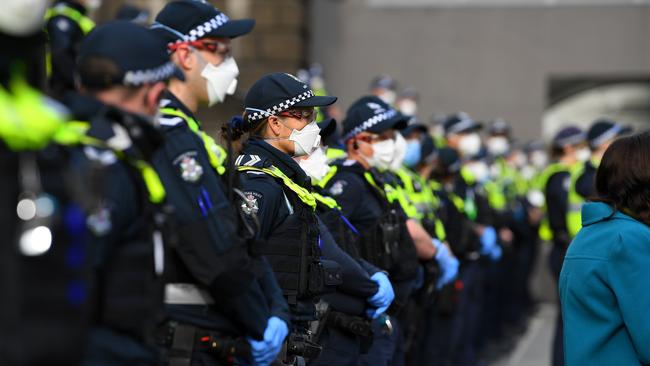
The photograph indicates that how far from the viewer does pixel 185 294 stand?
3943 mm

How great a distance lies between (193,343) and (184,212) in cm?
46

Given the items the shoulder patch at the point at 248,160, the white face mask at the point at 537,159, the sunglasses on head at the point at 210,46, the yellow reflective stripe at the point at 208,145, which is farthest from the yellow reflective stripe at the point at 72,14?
the white face mask at the point at 537,159

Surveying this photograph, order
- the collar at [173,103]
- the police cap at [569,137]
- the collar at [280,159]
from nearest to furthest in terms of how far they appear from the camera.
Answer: the collar at [173,103] → the collar at [280,159] → the police cap at [569,137]

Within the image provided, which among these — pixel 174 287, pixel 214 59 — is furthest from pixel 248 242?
pixel 214 59

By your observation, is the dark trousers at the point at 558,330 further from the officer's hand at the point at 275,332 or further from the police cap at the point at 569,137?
the officer's hand at the point at 275,332

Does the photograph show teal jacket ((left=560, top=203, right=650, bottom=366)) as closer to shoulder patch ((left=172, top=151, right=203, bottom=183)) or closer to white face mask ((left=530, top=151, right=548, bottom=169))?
shoulder patch ((left=172, top=151, right=203, bottom=183))

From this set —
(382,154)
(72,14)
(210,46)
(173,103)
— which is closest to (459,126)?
(382,154)

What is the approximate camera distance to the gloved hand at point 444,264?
8453mm

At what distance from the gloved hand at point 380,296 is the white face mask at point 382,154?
1.26 metres

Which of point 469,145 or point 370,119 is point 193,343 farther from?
point 469,145

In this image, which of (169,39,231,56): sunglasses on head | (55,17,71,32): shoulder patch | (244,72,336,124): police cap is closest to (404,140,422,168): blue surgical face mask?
(55,17,71,32): shoulder patch

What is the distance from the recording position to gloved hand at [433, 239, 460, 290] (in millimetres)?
8453

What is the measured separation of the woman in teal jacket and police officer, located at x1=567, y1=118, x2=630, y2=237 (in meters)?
5.59

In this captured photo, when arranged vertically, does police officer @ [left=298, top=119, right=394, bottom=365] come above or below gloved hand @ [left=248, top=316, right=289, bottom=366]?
below
